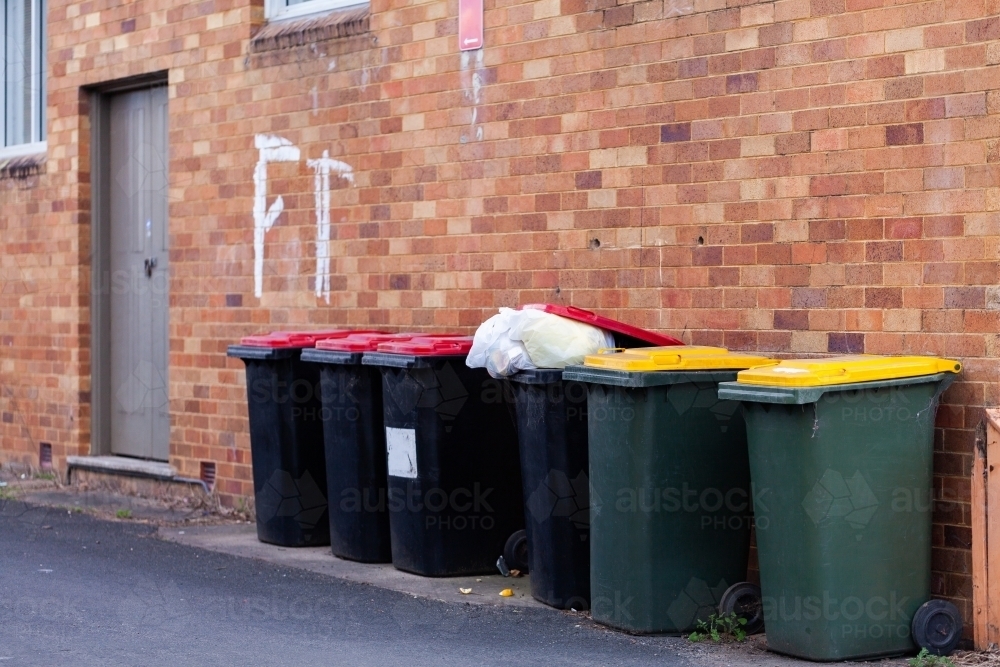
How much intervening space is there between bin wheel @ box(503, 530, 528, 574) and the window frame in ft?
11.9

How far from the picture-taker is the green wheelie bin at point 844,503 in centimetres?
535

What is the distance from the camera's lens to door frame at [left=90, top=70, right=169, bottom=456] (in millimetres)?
10648

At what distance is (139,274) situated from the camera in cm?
1041

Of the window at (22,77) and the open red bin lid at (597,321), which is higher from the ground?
the window at (22,77)

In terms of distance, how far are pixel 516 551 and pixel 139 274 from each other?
449 cm

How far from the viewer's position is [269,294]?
30.1 feet

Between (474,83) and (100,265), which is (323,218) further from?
(100,265)

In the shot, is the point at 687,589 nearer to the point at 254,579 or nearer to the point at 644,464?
the point at 644,464

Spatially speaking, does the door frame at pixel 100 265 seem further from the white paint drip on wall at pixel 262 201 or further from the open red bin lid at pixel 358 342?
the open red bin lid at pixel 358 342

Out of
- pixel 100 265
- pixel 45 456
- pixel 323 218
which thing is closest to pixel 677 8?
pixel 323 218

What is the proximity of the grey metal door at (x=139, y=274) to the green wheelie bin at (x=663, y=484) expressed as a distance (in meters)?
5.04

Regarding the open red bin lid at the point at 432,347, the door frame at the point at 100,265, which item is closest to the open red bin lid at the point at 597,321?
the open red bin lid at the point at 432,347

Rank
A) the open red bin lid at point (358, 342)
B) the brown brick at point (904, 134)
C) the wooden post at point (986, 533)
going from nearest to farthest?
1. the wooden post at point (986, 533)
2. the brown brick at point (904, 134)
3. the open red bin lid at point (358, 342)

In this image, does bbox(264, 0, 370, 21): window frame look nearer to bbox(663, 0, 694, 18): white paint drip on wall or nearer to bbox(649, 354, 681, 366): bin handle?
bbox(663, 0, 694, 18): white paint drip on wall
